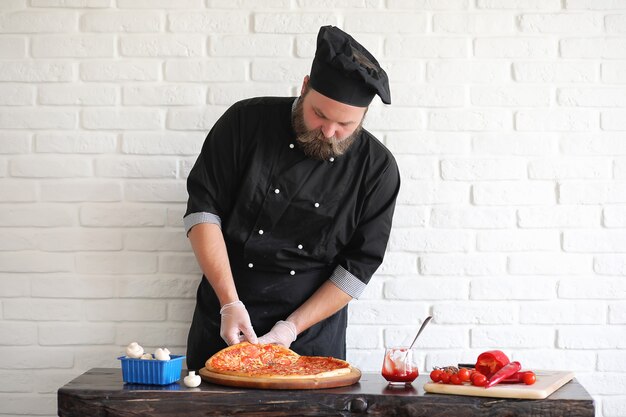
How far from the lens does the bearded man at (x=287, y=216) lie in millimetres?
3213

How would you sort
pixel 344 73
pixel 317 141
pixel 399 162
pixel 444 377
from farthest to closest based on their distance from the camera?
1. pixel 399 162
2. pixel 317 141
3. pixel 344 73
4. pixel 444 377

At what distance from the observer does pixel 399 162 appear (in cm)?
361

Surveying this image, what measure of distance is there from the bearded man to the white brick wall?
32cm

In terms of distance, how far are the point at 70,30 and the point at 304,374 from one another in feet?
6.20

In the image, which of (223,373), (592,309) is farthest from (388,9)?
(223,373)

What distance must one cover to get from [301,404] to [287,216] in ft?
3.05

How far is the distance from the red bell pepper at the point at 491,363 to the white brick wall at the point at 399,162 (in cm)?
91

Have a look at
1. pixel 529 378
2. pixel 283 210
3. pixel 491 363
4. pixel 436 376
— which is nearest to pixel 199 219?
pixel 283 210

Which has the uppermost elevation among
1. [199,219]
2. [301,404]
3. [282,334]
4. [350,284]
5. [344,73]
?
[344,73]

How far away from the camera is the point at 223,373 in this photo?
Result: 2662 millimetres

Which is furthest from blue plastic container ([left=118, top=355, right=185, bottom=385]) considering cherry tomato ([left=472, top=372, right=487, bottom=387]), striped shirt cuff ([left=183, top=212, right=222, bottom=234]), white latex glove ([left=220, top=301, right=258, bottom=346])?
cherry tomato ([left=472, top=372, right=487, bottom=387])

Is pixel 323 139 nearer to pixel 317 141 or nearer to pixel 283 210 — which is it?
pixel 317 141

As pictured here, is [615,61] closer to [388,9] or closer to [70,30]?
[388,9]

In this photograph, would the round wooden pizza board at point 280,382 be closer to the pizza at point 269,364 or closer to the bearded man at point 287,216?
the pizza at point 269,364
